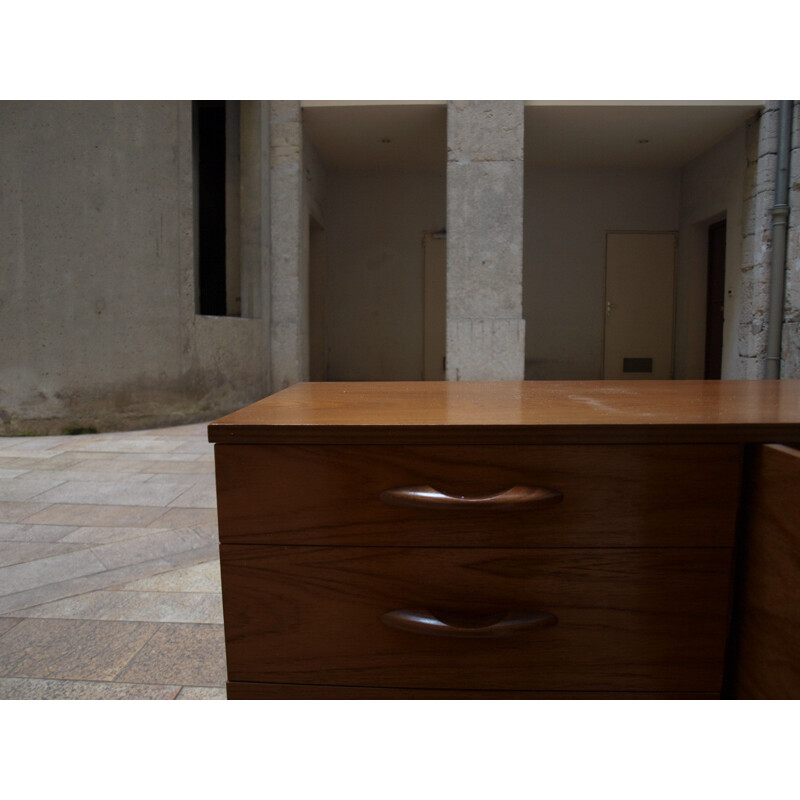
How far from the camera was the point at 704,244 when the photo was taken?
8453 millimetres

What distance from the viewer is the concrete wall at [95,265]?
4945 mm

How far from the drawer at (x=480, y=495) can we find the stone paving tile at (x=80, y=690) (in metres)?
0.71

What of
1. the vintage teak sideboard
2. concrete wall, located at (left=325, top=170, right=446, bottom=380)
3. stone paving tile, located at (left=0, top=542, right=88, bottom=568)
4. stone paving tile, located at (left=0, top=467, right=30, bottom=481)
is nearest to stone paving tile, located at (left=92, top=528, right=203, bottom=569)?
stone paving tile, located at (left=0, top=542, right=88, bottom=568)

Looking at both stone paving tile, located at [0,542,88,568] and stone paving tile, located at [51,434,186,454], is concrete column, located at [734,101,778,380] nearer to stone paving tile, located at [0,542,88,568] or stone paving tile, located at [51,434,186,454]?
stone paving tile, located at [51,434,186,454]

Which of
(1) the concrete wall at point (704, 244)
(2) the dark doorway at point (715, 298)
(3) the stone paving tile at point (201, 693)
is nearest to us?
Answer: (3) the stone paving tile at point (201, 693)

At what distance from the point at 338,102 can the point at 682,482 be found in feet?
21.3

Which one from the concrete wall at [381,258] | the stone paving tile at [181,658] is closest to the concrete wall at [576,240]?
the concrete wall at [381,258]

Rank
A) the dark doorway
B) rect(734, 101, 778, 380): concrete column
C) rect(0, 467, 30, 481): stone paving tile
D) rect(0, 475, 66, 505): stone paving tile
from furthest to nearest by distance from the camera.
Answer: the dark doorway
rect(734, 101, 778, 380): concrete column
rect(0, 467, 30, 481): stone paving tile
rect(0, 475, 66, 505): stone paving tile

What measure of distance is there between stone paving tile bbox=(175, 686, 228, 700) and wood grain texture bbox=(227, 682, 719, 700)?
1.54 ft

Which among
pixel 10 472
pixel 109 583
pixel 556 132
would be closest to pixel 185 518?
pixel 109 583

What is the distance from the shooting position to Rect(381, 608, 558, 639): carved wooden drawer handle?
3.04ft

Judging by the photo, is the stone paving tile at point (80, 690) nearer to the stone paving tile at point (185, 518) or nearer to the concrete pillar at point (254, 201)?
the stone paving tile at point (185, 518)

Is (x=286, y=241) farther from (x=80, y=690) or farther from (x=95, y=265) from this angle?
(x=80, y=690)

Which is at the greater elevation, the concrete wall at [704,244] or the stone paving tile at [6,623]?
the concrete wall at [704,244]
